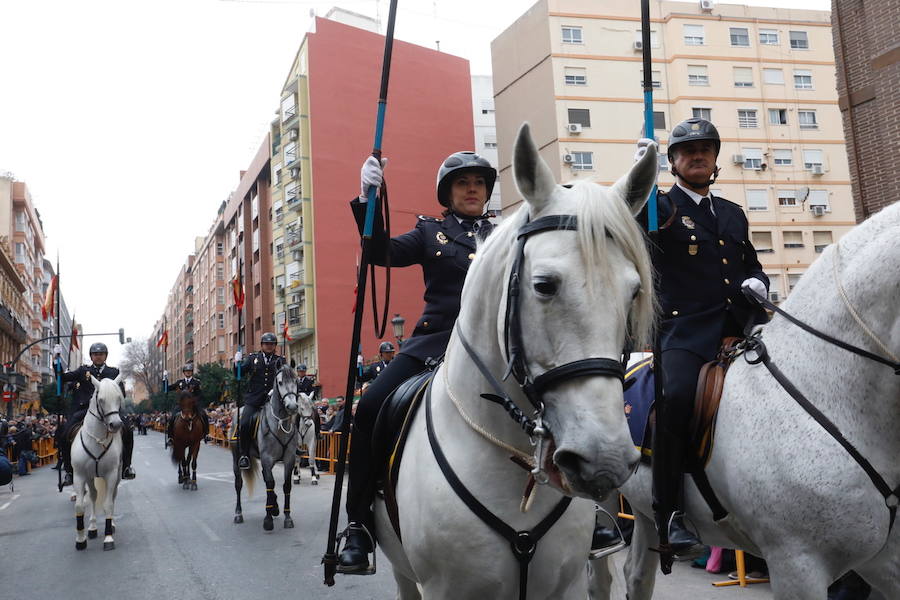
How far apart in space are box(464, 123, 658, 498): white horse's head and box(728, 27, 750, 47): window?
43.7m

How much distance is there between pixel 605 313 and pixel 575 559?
3.59 feet

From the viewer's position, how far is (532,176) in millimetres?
2541

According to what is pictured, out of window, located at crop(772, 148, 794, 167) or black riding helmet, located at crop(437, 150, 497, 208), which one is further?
window, located at crop(772, 148, 794, 167)

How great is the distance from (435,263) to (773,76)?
43.2 meters

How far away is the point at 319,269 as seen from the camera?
43094 mm

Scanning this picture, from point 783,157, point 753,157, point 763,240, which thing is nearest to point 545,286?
point 763,240

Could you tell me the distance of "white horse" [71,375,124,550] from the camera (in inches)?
407

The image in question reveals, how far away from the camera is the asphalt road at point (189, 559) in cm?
712

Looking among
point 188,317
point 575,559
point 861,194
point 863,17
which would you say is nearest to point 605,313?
point 575,559

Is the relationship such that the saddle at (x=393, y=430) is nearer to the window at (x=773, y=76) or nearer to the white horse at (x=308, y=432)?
the white horse at (x=308, y=432)

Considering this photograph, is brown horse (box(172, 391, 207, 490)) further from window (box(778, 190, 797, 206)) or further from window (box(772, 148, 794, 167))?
window (box(772, 148, 794, 167))

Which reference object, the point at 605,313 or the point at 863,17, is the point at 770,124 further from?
the point at 605,313

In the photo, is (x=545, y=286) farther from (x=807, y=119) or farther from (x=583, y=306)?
(x=807, y=119)

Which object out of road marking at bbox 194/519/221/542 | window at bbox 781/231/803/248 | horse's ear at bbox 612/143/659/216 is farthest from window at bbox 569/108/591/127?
horse's ear at bbox 612/143/659/216
